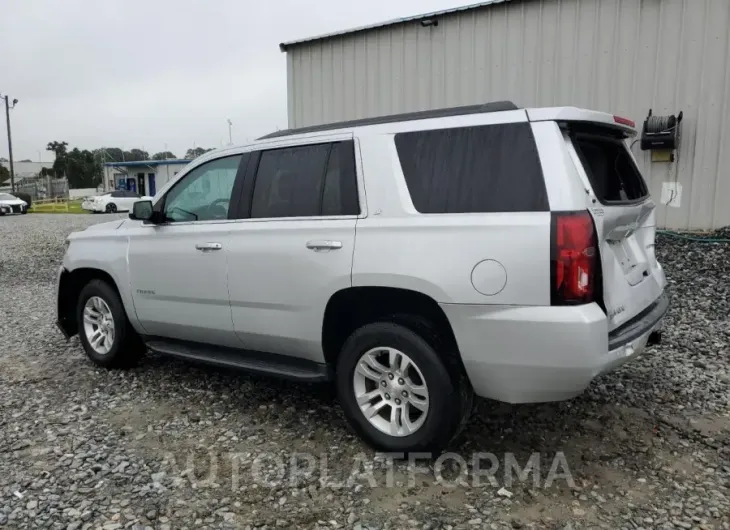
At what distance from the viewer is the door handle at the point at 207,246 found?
4023 mm

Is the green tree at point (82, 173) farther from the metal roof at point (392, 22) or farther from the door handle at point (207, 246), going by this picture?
the door handle at point (207, 246)

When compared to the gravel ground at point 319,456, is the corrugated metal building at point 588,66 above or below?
above

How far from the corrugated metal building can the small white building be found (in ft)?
114

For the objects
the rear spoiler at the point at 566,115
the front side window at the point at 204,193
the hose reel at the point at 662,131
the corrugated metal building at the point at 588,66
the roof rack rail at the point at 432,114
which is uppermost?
the corrugated metal building at the point at 588,66

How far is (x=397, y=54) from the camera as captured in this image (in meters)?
11.2

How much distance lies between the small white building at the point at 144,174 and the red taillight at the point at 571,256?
4283cm

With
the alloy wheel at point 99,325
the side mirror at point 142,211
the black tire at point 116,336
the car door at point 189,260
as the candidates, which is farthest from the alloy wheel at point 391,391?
the alloy wheel at point 99,325

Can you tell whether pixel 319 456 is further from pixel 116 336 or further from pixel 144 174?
pixel 144 174

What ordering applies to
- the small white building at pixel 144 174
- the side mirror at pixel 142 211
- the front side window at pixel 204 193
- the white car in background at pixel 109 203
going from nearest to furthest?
the front side window at pixel 204 193 < the side mirror at pixel 142 211 < the white car in background at pixel 109 203 < the small white building at pixel 144 174

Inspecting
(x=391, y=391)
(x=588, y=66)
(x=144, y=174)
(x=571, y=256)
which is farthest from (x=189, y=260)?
(x=144, y=174)

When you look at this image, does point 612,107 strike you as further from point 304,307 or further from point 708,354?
point 304,307

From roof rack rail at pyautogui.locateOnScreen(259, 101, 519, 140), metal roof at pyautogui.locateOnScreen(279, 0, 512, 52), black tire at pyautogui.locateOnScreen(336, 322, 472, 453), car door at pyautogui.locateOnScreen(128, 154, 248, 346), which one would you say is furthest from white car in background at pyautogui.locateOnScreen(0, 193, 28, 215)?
black tire at pyautogui.locateOnScreen(336, 322, 472, 453)

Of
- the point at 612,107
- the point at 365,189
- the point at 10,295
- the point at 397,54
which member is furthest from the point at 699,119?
the point at 10,295

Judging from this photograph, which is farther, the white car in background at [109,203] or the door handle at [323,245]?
the white car in background at [109,203]
